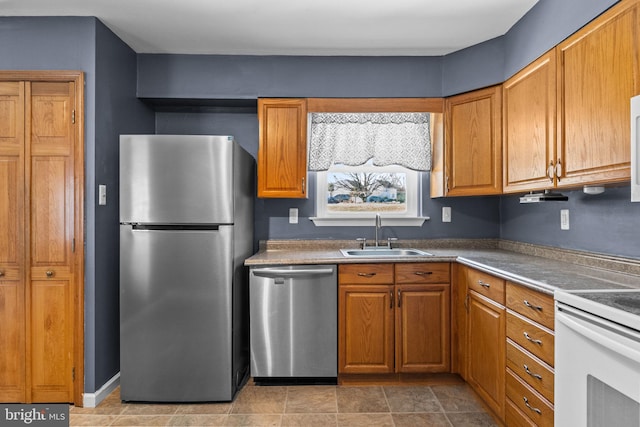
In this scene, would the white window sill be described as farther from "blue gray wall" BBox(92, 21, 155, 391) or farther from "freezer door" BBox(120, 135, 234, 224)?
"blue gray wall" BBox(92, 21, 155, 391)

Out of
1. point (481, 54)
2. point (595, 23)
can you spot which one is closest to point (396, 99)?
point (481, 54)

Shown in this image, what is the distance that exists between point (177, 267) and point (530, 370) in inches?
79.0

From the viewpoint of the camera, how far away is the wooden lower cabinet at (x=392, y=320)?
2639 mm

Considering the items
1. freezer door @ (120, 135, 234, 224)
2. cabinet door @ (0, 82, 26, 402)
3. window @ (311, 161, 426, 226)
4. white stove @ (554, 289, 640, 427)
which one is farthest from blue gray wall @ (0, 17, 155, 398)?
white stove @ (554, 289, 640, 427)

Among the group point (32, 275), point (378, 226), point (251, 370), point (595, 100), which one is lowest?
point (251, 370)

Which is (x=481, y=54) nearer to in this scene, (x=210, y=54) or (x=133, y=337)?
(x=210, y=54)

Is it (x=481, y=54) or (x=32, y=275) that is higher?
(x=481, y=54)

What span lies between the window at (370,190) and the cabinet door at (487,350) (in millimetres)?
1104

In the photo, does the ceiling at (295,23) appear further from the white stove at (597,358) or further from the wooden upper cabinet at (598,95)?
the white stove at (597,358)

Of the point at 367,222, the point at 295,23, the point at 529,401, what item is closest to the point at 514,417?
the point at 529,401

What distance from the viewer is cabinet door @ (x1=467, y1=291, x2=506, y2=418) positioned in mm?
2072

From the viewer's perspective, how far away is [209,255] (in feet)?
7.78

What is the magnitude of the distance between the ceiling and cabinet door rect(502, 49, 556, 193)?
466 mm

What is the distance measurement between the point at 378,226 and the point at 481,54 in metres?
1.52
